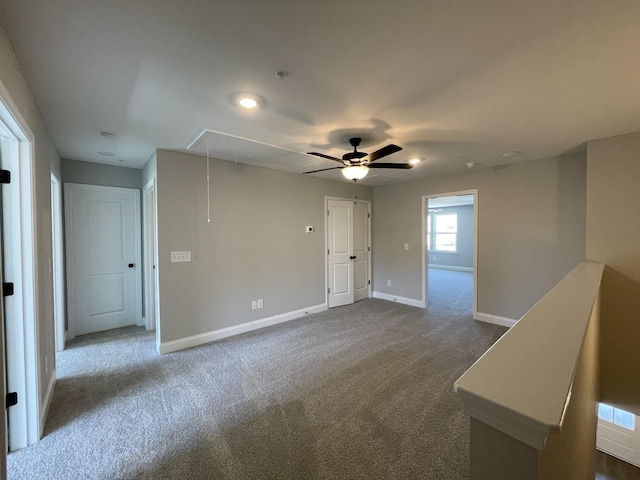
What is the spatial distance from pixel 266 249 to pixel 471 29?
3.51 meters

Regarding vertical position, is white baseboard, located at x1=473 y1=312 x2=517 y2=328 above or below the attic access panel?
below

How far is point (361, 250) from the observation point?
5789 mm

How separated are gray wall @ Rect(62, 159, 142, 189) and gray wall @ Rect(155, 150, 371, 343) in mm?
1389

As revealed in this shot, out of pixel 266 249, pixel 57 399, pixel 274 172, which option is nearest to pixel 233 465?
pixel 57 399

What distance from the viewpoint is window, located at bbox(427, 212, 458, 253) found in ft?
33.7

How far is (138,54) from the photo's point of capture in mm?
1521

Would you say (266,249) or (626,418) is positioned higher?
(266,249)

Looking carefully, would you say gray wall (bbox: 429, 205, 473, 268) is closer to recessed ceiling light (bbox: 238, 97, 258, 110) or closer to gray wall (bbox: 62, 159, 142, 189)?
recessed ceiling light (bbox: 238, 97, 258, 110)

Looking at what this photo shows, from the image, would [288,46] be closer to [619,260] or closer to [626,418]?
[619,260]

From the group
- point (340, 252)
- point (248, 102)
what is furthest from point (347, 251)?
point (248, 102)

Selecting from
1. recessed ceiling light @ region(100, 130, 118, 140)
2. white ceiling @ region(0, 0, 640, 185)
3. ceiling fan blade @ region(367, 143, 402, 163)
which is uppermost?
recessed ceiling light @ region(100, 130, 118, 140)

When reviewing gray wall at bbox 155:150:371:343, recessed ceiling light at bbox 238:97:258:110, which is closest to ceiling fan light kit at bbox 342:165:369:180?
recessed ceiling light at bbox 238:97:258:110

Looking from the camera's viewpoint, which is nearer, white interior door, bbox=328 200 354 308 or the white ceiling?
the white ceiling

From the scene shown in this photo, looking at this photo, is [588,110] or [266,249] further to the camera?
[266,249]
